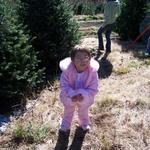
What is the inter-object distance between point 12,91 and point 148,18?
16.1 feet

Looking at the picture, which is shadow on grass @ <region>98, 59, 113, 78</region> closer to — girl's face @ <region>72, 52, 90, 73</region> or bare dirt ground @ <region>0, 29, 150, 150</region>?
bare dirt ground @ <region>0, 29, 150, 150</region>

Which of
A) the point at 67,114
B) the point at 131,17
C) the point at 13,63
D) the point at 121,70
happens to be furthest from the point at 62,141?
the point at 131,17

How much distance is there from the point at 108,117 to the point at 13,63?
154 centimetres

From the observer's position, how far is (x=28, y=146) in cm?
505

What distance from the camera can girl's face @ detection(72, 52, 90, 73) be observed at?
4.74 metres

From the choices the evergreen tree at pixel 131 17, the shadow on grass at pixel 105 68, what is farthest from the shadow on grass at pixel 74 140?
the evergreen tree at pixel 131 17

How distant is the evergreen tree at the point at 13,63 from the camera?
5.73 m

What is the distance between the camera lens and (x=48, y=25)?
7.03 metres

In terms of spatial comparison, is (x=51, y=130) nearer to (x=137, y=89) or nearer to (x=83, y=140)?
(x=83, y=140)

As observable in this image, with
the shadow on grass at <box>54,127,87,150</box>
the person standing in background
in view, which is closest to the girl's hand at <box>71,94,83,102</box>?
the shadow on grass at <box>54,127,87,150</box>

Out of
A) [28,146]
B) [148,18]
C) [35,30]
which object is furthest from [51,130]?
[148,18]

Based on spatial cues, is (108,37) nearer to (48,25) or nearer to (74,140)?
(48,25)

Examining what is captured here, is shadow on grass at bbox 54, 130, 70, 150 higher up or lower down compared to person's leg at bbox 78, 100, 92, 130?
lower down

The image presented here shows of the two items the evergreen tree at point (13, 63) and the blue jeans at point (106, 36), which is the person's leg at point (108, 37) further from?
the evergreen tree at point (13, 63)
